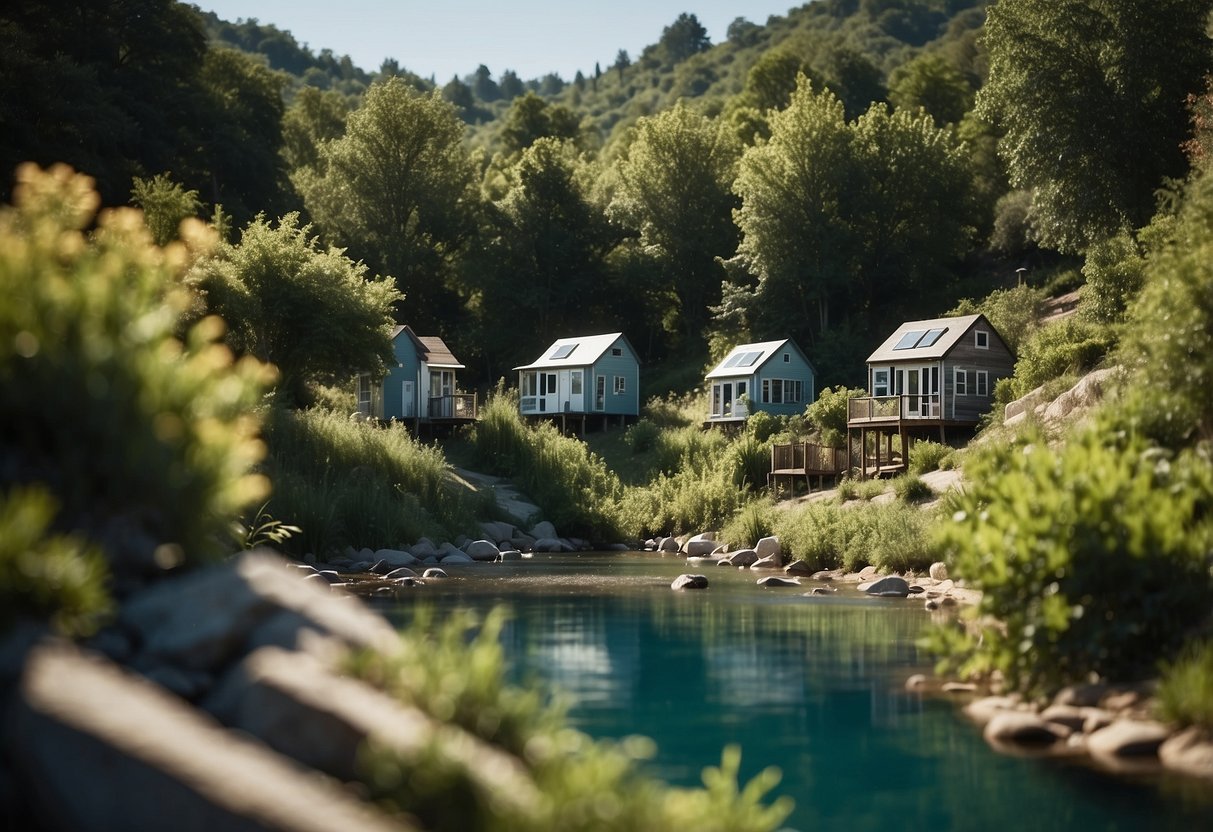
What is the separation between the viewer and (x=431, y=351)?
6944 cm

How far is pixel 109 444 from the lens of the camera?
9875 millimetres

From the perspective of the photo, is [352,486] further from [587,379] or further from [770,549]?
[587,379]

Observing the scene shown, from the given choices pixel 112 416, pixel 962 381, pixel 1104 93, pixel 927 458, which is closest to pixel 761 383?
pixel 962 381

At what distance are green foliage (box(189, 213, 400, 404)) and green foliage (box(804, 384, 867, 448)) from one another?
55.2 feet

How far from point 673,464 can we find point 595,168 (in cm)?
4341

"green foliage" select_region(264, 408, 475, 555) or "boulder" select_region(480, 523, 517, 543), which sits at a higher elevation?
"green foliage" select_region(264, 408, 475, 555)

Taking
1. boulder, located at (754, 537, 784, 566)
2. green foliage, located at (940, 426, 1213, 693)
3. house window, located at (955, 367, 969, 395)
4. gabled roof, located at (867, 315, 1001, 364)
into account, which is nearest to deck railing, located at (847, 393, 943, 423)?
house window, located at (955, 367, 969, 395)

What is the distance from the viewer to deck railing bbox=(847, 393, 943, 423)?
48.1 m

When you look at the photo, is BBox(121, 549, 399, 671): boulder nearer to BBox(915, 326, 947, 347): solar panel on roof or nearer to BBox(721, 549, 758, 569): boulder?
BBox(721, 549, 758, 569): boulder

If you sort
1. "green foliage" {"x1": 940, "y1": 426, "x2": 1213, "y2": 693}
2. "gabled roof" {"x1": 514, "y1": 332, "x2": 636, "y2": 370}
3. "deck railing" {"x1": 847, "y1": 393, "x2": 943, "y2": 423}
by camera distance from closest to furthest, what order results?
"green foliage" {"x1": 940, "y1": 426, "x2": 1213, "y2": 693} → "deck railing" {"x1": 847, "y1": 393, "x2": 943, "y2": 423} → "gabled roof" {"x1": 514, "y1": 332, "x2": 636, "y2": 370}

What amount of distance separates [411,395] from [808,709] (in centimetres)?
5234

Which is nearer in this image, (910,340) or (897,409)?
(897,409)

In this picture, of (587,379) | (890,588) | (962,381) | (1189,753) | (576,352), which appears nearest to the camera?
(1189,753)

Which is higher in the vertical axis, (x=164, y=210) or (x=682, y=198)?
(x=682, y=198)
